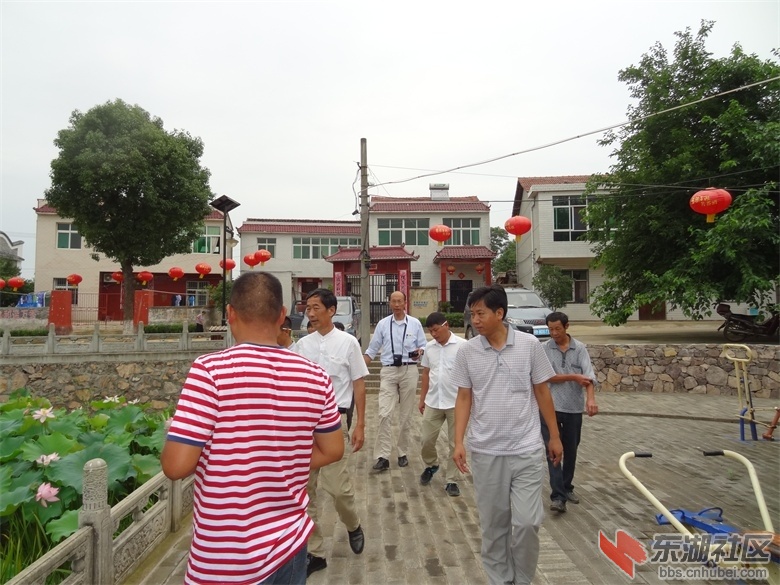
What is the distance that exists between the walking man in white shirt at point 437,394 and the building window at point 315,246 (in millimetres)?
23881

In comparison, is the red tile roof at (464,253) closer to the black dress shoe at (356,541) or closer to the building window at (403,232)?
the building window at (403,232)

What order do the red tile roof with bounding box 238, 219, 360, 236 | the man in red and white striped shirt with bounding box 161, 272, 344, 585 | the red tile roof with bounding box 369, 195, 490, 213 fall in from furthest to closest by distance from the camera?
the red tile roof with bounding box 238, 219, 360, 236, the red tile roof with bounding box 369, 195, 490, 213, the man in red and white striped shirt with bounding box 161, 272, 344, 585

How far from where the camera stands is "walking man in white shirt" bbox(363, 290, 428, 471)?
5555 mm

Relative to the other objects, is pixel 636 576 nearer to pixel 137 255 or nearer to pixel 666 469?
pixel 666 469

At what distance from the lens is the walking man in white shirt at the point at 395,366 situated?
18.2 feet

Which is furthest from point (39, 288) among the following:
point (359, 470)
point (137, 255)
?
point (359, 470)

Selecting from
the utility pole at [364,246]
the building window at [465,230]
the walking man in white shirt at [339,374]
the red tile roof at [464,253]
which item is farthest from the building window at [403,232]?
the walking man in white shirt at [339,374]

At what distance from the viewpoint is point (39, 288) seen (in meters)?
26.7

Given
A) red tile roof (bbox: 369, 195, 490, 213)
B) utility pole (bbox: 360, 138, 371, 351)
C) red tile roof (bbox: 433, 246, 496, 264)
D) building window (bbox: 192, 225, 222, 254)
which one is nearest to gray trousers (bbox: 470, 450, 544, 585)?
utility pole (bbox: 360, 138, 371, 351)

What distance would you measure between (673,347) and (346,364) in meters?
9.38

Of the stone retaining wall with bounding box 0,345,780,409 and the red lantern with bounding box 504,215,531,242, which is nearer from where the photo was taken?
the stone retaining wall with bounding box 0,345,780,409

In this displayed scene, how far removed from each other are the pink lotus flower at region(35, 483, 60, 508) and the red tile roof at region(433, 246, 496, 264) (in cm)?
2198

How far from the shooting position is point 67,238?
27094 millimetres

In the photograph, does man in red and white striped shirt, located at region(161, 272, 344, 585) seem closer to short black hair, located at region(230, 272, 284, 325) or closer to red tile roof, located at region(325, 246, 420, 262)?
short black hair, located at region(230, 272, 284, 325)
